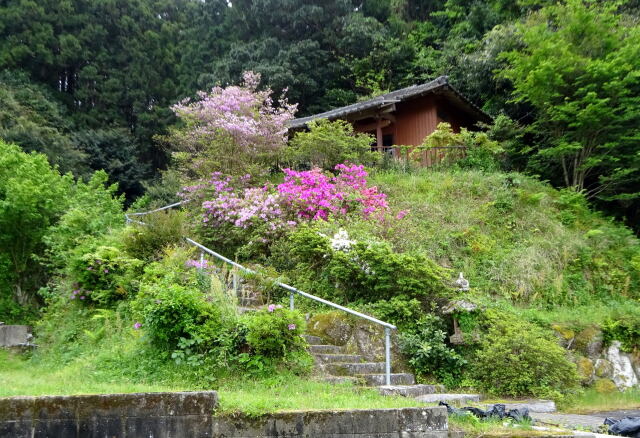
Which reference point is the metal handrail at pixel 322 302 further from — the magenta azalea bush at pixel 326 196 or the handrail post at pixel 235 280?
the magenta azalea bush at pixel 326 196

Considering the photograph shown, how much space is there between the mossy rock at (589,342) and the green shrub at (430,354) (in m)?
2.67

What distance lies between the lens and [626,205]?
50.5 ft

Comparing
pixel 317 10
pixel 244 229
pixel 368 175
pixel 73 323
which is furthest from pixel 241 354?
pixel 317 10

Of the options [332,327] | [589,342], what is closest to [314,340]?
[332,327]

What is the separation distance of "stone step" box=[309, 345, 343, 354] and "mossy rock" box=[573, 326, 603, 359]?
448 centimetres

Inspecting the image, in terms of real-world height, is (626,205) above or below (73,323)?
above

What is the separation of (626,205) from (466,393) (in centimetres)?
1141

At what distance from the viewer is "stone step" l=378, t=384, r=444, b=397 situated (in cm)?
601

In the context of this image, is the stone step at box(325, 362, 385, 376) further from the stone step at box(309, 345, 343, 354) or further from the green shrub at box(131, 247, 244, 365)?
the green shrub at box(131, 247, 244, 365)

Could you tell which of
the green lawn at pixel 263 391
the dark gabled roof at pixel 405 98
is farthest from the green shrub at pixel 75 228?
the dark gabled roof at pixel 405 98

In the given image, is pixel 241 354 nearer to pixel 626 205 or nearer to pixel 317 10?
pixel 626 205

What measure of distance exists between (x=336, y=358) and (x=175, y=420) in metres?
3.03

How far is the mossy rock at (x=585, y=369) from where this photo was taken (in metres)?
8.39

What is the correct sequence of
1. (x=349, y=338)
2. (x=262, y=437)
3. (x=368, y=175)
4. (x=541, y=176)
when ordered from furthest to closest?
(x=541, y=176), (x=368, y=175), (x=349, y=338), (x=262, y=437)
